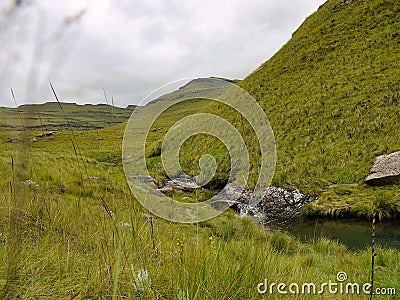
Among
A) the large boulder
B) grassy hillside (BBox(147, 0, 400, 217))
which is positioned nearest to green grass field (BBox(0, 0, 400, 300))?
grassy hillside (BBox(147, 0, 400, 217))

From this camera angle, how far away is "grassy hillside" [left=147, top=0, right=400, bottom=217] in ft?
47.2

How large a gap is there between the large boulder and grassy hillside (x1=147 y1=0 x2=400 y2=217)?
0.44m

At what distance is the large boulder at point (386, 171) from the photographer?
41.1ft

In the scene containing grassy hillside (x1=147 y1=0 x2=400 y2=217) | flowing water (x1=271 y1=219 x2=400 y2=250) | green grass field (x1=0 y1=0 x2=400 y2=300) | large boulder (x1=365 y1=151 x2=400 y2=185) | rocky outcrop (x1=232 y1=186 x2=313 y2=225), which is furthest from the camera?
grassy hillside (x1=147 y1=0 x2=400 y2=217)

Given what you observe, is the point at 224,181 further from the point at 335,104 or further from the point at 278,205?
the point at 335,104

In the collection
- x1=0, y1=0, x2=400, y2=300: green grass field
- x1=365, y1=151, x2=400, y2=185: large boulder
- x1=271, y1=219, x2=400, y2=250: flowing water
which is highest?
x1=0, y1=0, x2=400, y2=300: green grass field

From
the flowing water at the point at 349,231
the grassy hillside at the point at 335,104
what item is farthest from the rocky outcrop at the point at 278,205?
the flowing water at the point at 349,231

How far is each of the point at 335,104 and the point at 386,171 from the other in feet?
26.4

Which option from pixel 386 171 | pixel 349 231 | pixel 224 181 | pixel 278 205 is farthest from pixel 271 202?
pixel 386 171

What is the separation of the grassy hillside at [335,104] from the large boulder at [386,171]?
0.44 metres

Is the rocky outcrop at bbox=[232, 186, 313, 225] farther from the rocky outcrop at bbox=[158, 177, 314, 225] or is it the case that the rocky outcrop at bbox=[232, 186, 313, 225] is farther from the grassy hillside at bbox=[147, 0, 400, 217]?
the grassy hillside at bbox=[147, 0, 400, 217]

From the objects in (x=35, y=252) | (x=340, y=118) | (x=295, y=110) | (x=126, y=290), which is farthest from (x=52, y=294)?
(x=295, y=110)

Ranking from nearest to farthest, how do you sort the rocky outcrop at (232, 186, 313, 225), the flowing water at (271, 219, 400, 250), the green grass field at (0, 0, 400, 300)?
the green grass field at (0, 0, 400, 300)
the flowing water at (271, 219, 400, 250)
the rocky outcrop at (232, 186, 313, 225)

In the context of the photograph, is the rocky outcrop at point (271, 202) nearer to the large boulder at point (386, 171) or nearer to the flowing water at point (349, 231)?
the flowing water at point (349, 231)
